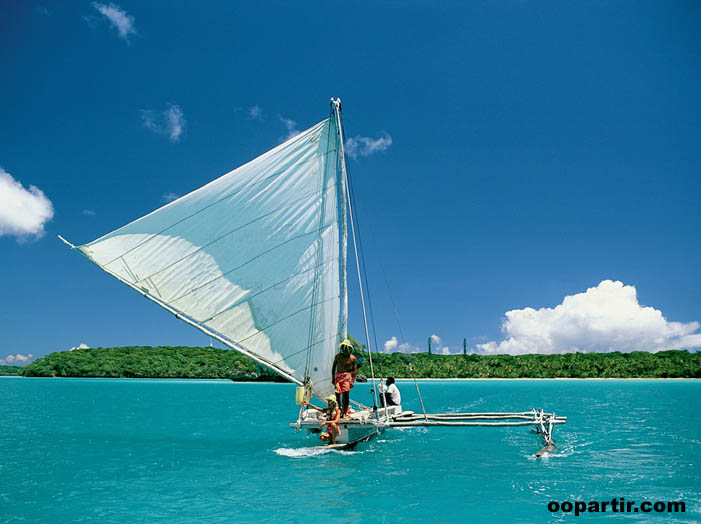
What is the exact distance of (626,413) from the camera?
34.0 meters

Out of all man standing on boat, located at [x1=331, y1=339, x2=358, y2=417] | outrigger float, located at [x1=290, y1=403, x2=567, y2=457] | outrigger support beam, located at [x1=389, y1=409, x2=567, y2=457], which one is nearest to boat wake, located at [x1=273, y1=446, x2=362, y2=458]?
outrigger float, located at [x1=290, y1=403, x2=567, y2=457]

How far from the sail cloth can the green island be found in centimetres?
7182

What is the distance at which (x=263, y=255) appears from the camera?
14750 mm

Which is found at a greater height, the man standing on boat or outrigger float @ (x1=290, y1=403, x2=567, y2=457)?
the man standing on boat

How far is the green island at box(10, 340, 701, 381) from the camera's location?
10231 centimetres

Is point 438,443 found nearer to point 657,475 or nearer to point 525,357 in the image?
point 657,475

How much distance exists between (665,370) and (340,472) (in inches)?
4382

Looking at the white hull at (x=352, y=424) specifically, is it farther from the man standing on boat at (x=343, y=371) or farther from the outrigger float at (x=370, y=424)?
the man standing on boat at (x=343, y=371)

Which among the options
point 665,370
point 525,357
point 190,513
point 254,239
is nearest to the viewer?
point 190,513

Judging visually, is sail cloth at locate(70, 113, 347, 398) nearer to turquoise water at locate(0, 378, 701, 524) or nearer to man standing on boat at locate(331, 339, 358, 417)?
man standing on boat at locate(331, 339, 358, 417)

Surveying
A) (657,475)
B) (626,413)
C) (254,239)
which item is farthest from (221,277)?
(626,413)

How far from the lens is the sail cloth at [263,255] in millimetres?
13969

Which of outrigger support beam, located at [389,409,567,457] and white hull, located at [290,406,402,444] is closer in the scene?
white hull, located at [290,406,402,444]

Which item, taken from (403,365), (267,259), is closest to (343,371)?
(267,259)
